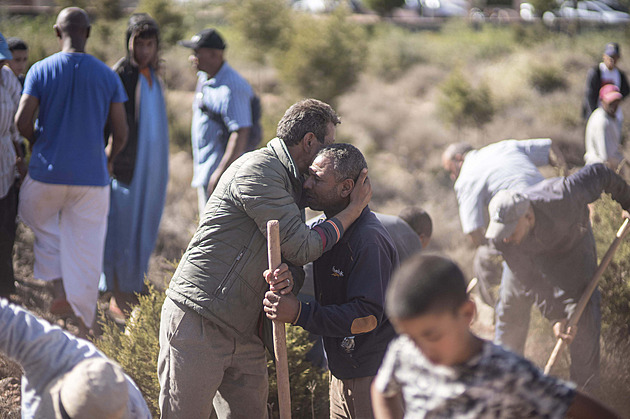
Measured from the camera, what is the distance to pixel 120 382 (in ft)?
6.45

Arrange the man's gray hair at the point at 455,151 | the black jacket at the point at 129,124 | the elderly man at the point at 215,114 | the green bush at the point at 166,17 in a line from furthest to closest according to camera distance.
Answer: the green bush at the point at 166,17 < the man's gray hair at the point at 455,151 < the elderly man at the point at 215,114 < the black jacket at the point at 129,124

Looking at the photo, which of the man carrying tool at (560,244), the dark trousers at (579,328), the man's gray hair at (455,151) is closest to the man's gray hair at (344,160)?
the man carrying tool at (560,244)

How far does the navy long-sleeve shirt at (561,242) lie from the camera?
3.98m

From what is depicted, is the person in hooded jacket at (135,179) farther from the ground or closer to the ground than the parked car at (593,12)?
farther from the ground

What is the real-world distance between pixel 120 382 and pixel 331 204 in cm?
120

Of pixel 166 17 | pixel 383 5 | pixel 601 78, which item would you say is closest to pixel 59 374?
pixel 601 78

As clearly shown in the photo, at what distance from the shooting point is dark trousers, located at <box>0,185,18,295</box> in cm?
487

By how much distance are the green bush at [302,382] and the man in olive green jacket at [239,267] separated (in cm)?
87

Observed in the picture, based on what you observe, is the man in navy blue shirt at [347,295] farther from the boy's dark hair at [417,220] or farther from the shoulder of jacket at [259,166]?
the boy's dark hair at [417,220]

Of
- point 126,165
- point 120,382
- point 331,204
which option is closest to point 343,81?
point 126,165

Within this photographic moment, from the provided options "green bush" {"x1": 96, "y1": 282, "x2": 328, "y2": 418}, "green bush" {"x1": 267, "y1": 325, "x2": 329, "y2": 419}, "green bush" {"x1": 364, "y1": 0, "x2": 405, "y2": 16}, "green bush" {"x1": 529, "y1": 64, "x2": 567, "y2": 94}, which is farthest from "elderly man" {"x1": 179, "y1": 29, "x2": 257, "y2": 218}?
"green bush" {"x1": 364, "y1": 0, "x2": 405, "y2": 16}

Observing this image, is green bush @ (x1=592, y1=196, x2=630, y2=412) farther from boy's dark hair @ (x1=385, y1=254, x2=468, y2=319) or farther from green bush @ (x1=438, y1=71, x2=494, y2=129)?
green bush @ (x1=438, y1=71, x2=494, y2=129)

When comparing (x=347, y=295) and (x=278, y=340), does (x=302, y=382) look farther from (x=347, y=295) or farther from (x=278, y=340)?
(x=347, y=295)

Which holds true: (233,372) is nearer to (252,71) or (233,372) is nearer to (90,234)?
(90,234)
